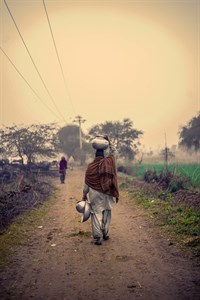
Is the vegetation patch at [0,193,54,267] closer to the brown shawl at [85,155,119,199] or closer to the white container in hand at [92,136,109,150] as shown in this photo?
the brown shawl at [85,155,119,199]

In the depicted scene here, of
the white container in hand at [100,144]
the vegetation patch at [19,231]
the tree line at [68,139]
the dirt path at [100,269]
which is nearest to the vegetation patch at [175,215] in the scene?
the dirt path at [100,269]

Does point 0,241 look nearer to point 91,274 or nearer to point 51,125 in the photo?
point 91,274

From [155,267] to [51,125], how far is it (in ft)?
93.2

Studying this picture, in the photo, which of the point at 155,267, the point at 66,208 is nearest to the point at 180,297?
the point at 155,267

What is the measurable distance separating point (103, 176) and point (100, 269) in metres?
2.07

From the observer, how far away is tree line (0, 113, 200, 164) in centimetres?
2875

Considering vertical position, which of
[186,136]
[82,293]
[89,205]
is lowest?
[82,293]

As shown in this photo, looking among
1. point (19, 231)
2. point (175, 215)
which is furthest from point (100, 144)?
point (175, 215)

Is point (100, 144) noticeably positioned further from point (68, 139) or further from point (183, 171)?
point (68, 139)

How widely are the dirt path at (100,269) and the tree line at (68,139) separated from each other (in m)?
14.7

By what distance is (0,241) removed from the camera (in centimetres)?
630

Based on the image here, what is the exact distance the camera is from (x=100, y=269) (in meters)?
4.62

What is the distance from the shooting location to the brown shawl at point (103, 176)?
6145 millimetres

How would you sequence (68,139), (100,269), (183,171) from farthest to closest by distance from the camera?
(68,139) < (183,171) < (100,269)
